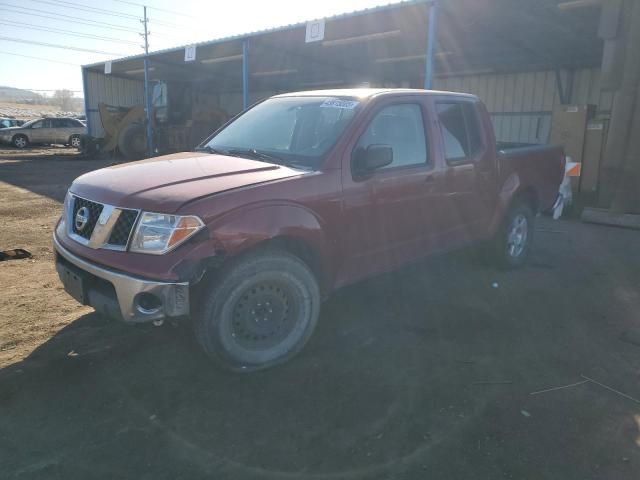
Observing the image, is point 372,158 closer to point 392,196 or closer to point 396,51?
point 392,196

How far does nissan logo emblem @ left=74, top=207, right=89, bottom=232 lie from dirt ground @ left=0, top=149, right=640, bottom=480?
960mm

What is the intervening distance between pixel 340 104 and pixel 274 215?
128 cm

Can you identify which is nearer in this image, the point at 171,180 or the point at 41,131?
the point at 171,180

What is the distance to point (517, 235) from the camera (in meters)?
5.67

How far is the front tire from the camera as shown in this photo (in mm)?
2973

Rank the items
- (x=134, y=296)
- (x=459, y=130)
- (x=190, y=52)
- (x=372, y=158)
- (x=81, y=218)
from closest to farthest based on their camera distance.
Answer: (x=134, y=296) → (x=81, y=218) → (x=372, y=158) → (x=459, y=130) → (x=190, y=52)

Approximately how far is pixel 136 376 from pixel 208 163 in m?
1.56

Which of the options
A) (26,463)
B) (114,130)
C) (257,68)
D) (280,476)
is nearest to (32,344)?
(26,463)

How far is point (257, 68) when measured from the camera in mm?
18703

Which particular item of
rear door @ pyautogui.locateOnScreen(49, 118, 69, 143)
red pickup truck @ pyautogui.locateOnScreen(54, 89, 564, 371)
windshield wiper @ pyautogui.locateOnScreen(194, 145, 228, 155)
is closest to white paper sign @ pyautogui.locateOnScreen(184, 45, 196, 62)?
red pickup truck @ pyautogui.locateOnScreen(54, 89, 564, 371)

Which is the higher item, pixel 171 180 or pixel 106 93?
pixel 106 93

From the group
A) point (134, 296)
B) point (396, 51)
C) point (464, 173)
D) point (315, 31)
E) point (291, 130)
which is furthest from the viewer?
point (396, 51)

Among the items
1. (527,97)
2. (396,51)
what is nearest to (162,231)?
(396,51)

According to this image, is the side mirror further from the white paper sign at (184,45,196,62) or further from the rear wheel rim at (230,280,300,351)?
the white paper sign at (184,45,196,62)
